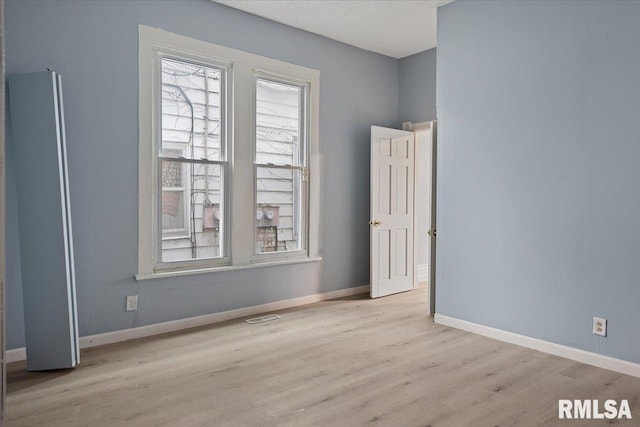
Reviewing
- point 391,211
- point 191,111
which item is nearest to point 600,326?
point 391,211

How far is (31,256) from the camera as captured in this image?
3.15 metres

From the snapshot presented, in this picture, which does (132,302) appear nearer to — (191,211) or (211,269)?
(211,269)

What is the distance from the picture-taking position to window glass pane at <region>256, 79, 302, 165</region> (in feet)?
15.5

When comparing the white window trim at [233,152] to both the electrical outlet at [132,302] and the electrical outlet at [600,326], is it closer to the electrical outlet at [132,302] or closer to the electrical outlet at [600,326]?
the electrical outlet at [132,302]

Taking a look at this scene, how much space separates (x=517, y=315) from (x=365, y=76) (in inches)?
129

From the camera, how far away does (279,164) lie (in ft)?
16.0

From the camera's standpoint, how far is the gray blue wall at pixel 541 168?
316cm

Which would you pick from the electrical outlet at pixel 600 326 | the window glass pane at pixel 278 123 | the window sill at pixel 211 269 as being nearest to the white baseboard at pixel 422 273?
the window sill at pixel 211 269

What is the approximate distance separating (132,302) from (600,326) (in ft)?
11.8

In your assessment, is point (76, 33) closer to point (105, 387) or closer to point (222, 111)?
point (222, 111)

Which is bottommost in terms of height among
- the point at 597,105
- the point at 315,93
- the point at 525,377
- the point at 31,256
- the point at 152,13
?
the point at 525,377

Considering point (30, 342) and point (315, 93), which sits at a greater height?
point (315, 93)

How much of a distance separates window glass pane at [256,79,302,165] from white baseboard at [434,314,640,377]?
2.27 meters

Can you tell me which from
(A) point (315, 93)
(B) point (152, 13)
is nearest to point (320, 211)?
(A) point (315, 93)
